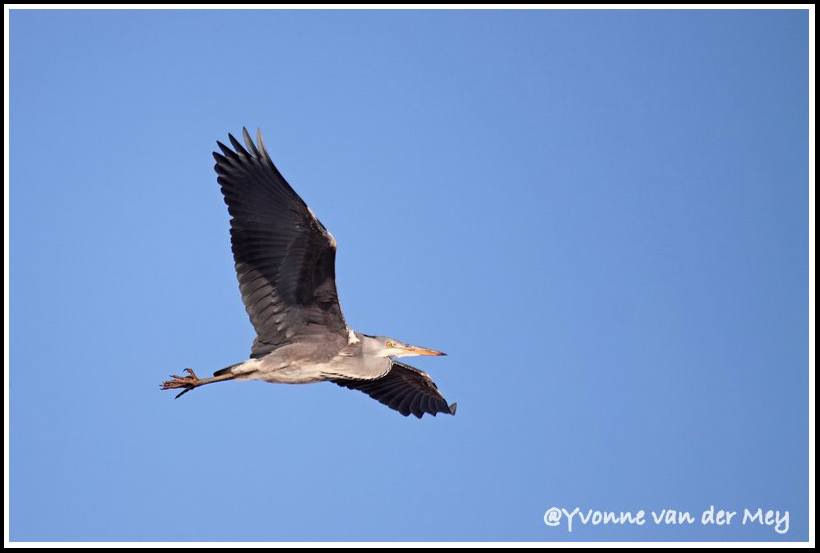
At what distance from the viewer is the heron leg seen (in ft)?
42.3

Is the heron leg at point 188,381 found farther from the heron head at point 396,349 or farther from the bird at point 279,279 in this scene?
the heron head at point 396,349

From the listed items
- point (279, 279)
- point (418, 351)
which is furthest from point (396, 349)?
point (279, 279)

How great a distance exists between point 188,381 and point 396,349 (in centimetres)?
270

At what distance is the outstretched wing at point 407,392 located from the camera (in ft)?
51.7

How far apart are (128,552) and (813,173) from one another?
36.1 feet

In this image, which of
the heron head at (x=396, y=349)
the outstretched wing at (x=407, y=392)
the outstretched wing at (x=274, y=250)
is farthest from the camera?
the outstretched wing at (x=407, y=392)

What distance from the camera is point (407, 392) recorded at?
16.1m

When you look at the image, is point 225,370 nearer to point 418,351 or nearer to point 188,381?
point 188,381

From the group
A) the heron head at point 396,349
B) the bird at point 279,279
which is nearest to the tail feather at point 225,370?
the bird at point 279,279

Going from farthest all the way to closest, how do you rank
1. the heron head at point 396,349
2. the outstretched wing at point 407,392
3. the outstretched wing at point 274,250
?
1. the outstretched wing at point 407,392
2. the heron head at point 396,349
3. the outstretched wing at point 274,250

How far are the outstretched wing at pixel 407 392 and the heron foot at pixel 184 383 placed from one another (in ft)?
10.2

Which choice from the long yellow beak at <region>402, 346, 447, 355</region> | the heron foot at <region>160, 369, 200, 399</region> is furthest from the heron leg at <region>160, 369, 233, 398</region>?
the long yellow beak at <region>402, 346, 447, 355</region>

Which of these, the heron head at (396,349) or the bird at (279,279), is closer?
the bird at (279,279)

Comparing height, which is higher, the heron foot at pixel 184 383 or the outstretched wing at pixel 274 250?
the outstretched wing at pixel 274 250
